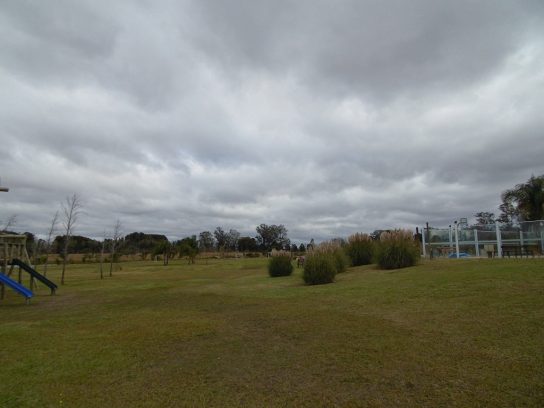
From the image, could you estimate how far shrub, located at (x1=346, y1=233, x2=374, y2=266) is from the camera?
17.8 m

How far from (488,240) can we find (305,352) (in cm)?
1582

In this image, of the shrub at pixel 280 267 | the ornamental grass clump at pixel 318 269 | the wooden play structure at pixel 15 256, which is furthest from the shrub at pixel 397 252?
the wooden play structure at pixel 15 256

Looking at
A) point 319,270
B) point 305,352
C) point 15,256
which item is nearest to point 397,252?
point 319,270

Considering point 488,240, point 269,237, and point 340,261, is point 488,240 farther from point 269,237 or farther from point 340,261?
point 269,237

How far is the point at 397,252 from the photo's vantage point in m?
14.5

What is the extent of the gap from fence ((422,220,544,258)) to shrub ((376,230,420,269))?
436 centimetres

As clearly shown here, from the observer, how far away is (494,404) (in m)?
3.51

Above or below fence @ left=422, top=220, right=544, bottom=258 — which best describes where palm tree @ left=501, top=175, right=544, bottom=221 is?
above

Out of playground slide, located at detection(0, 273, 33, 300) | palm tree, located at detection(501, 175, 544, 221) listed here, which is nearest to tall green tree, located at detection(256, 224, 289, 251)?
palm tree, located at detection(501, 175, 544, 221)

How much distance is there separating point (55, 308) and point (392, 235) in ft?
40.7

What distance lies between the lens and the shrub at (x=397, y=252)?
1443cm

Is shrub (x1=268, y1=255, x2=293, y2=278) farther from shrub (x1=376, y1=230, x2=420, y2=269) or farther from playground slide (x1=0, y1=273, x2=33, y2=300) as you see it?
playground slide (x1=0, y1=273, x2=33, y2=300)

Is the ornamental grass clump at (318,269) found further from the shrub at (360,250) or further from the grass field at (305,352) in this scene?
the shrub at (360,250)

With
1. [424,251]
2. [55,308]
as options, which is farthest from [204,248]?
[55,308]
